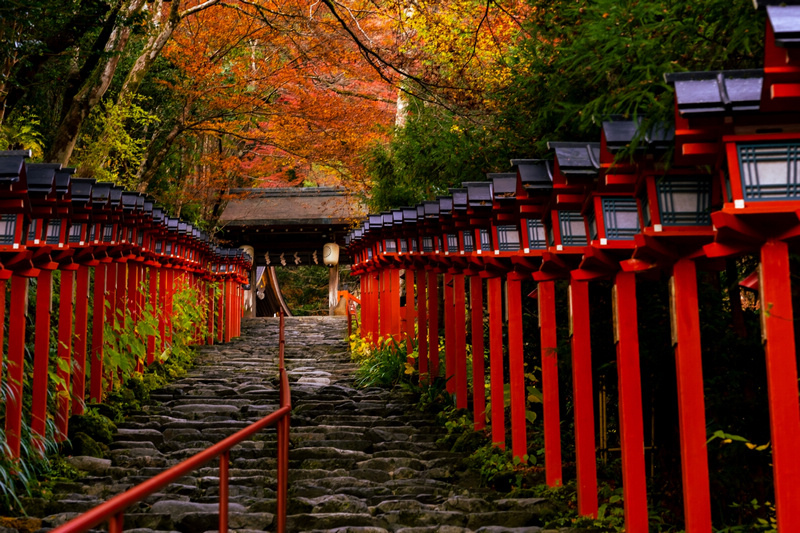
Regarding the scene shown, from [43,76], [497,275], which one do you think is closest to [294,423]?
[497,275]

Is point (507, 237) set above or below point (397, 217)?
below

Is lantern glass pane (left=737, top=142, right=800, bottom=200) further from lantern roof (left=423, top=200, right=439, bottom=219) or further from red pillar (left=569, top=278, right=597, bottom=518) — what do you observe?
lantern roof (left=423, top=200, right=439, bottom=219)

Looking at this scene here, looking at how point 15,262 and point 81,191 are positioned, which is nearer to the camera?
point 15,262

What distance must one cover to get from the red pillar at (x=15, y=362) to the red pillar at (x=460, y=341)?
18.8 ft

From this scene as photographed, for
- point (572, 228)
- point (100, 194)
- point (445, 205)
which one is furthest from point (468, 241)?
point (100, 194)

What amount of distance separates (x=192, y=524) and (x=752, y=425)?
5.03 m

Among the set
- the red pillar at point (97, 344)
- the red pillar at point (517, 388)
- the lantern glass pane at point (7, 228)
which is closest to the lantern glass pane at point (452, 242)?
the red pillar at point (517, 388)

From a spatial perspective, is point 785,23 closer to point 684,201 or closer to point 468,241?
point 684,201

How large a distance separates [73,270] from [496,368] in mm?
5183

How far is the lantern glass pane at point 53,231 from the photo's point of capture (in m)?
8.82

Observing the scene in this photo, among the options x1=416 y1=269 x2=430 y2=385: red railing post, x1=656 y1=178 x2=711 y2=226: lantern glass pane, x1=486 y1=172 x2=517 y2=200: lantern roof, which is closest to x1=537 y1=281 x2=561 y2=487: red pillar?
x1=486 y1=172 x2=517 y2=200: lantern roof

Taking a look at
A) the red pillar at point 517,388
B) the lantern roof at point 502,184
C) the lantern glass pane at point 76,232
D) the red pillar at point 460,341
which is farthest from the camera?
the red pillar at point 460,341

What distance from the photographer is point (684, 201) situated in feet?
18.2

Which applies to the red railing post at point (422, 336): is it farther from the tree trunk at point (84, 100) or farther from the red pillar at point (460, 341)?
the tree trunk at point (84, 100)
